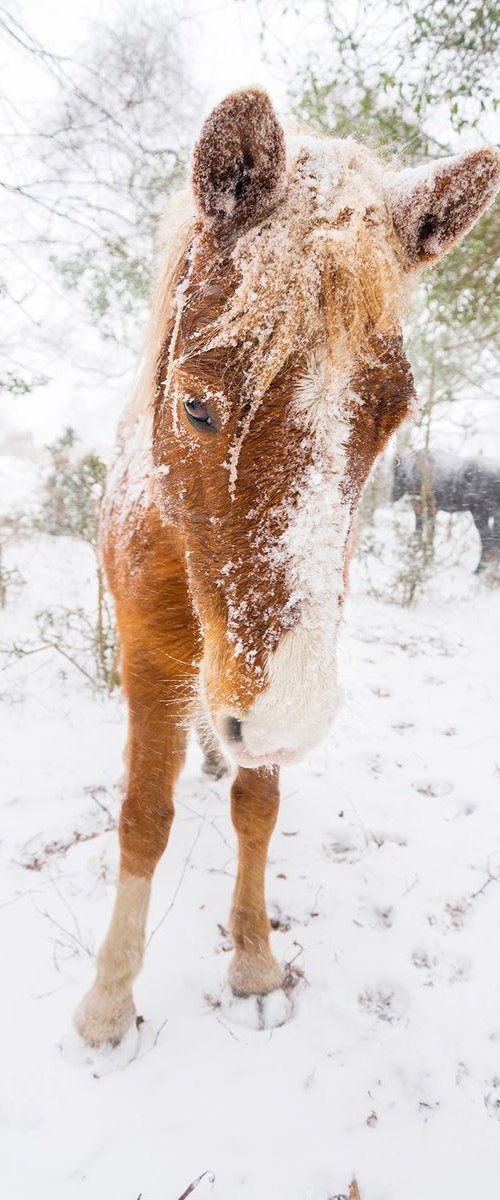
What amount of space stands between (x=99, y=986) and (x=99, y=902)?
55 cm

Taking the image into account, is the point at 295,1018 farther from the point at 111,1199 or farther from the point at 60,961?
the point at 60,961

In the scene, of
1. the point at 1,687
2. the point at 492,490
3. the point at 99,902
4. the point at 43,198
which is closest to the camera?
the point at 99,902

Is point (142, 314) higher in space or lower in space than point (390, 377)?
higher

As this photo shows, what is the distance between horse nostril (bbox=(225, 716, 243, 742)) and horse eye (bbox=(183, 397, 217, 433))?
2.11 ft

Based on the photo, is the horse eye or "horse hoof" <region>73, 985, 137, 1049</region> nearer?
the horse eye

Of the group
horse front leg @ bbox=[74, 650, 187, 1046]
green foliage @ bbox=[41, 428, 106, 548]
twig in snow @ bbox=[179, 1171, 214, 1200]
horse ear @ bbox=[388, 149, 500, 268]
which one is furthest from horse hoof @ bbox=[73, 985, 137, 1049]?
green foliage @ bbox=[41, 428, 106, 548]

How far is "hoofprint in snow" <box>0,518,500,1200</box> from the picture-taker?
1515 millimetres

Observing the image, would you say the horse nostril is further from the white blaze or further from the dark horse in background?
the dark horse in background

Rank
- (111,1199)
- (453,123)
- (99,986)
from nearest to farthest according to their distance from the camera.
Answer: (111,1199) < (99,986) < (453,123)

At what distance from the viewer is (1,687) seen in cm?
465

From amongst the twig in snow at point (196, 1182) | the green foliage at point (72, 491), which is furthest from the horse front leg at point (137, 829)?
the green foliage at point (72, 491)

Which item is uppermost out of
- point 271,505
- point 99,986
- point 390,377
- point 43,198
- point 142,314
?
point 142,314

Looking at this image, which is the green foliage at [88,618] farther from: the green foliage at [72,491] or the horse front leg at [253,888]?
the horse front leg at [253,888]

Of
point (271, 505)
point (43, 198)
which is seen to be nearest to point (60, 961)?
point (271, 505)
